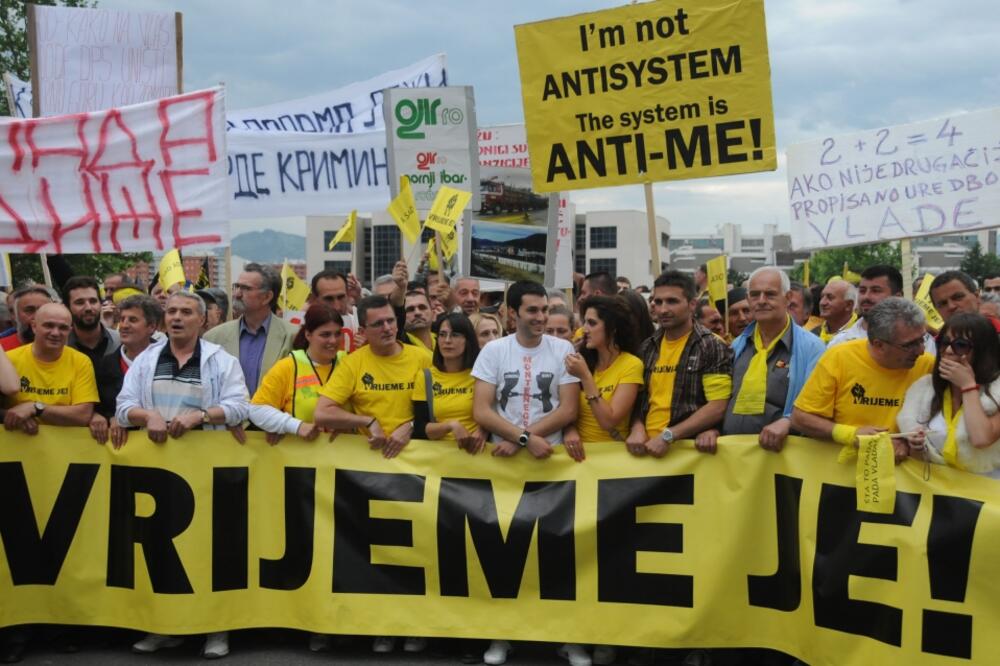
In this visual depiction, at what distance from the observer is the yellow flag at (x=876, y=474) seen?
4594 mm

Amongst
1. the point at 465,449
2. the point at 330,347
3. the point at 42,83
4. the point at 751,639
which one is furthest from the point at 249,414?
the point at 42,83

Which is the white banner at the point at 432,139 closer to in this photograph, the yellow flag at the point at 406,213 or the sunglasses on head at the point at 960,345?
the yellow flag at the point at 406,213

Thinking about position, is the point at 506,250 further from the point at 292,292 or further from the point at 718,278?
the point at 718,278

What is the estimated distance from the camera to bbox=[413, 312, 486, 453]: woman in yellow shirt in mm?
5559

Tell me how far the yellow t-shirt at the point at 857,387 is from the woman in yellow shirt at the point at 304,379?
2.56 m

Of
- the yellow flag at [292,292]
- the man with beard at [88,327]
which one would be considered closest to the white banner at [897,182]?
the yellow flag at [292,292]

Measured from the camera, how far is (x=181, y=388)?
5.52 metres

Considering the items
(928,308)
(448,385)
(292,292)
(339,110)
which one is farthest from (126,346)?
(339,110)

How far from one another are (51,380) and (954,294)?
5.22m

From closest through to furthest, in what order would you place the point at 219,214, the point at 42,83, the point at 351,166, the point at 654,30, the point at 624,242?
the point at 654,30 → the point at 219,214 → the point at 42,83 → the point at 351,166 → the point at 624,242

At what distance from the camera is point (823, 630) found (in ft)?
15.7

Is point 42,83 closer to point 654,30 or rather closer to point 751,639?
point 654,30

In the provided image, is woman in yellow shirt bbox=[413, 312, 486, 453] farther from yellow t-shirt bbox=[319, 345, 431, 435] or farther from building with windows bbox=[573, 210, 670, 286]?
building with windows bbox=[573, 210, 670, 286]

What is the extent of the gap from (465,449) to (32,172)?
4392mm
